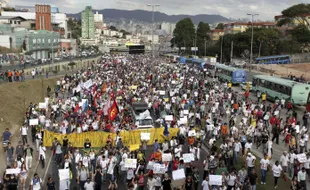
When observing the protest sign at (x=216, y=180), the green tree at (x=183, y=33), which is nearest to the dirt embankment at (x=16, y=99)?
the protest sign at (x=216, y=180)

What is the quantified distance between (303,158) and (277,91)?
2207 cm

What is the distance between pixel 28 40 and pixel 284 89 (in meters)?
56.8

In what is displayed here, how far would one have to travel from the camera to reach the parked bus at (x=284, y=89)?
105ft

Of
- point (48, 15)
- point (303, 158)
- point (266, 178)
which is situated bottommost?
point (266, 178)

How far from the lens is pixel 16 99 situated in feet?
109

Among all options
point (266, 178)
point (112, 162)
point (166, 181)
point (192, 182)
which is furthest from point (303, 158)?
point (112, 162)

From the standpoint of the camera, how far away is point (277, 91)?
115ft

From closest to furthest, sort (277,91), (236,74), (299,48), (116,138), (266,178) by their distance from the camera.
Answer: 1. (266,178)
2. (116,138)
3. (277,91)
4. (236,74)
5. (299,48)

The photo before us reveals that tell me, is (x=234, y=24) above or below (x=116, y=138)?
above

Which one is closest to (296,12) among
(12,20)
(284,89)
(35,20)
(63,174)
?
(284,89)

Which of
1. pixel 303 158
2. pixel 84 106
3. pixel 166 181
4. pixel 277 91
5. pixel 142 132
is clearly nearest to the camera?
pixel 166 181

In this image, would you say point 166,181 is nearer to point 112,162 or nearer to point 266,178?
point 112,162

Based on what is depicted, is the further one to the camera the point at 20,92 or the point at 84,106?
the point at 20,92

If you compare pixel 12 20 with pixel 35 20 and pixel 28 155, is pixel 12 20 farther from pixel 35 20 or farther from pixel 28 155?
pixel 28 155
